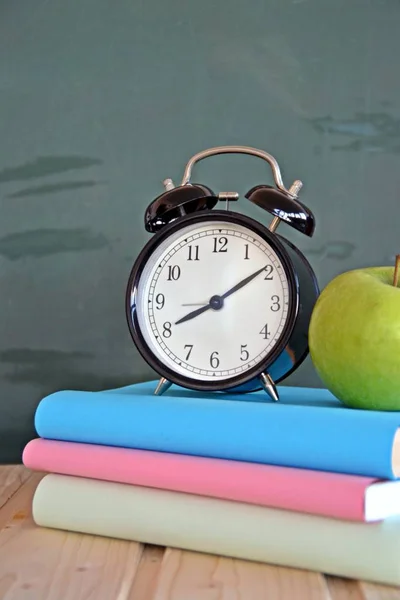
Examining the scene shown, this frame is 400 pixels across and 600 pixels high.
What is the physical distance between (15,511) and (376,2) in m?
1.01

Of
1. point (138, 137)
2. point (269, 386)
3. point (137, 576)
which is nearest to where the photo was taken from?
point (137, 576)

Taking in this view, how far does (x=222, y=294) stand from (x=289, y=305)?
0.30ft

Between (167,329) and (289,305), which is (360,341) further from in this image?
(167,329)

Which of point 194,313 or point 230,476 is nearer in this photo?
point 230,476

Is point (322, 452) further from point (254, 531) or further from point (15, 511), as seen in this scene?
point (15, 511)

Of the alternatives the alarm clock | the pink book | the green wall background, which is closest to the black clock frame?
the alarm clock

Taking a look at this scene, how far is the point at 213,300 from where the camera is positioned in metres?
0.97

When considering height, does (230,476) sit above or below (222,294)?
below

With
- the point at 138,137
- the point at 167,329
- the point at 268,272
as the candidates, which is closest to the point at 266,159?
the point at 268,272

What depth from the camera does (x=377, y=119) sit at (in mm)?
1262

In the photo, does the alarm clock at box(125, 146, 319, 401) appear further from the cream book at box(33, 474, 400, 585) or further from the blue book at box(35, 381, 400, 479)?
the cream book at box(33, 474, 400, 585)

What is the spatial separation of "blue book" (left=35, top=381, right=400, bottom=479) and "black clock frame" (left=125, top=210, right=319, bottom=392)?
34 millimetres

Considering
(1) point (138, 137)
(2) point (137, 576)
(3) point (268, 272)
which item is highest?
(1) point (138, 137)

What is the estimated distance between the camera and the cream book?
2.33 ft
